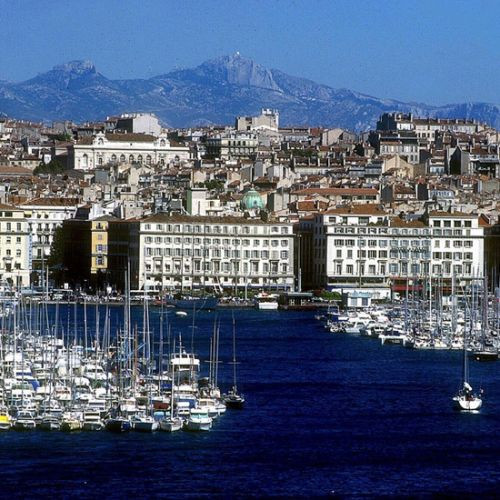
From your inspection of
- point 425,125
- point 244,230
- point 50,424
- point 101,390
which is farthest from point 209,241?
point 425,125

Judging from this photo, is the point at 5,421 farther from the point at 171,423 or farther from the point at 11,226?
the point at 11,226

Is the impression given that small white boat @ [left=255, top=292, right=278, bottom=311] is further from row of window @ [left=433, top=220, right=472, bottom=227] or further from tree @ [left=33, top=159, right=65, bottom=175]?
tree @ [left=33, top=159, right=65, bottom=175]

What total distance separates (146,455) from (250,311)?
42.8 meters

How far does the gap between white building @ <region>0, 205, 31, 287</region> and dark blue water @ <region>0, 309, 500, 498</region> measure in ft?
127

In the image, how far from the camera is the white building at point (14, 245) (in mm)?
86750

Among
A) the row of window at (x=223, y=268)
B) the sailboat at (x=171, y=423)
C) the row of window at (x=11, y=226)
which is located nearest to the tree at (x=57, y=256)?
the row of window at (x=11, y=226)

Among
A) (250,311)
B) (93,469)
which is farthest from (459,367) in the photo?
(250,311)

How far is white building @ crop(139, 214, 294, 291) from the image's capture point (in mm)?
84625

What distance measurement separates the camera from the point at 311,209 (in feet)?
308

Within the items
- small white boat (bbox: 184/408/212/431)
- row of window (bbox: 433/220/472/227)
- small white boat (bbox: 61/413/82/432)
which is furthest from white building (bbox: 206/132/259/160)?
small white boat (bbox: 61/413/82/432)

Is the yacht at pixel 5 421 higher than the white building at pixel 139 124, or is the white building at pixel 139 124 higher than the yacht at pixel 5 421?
the white building at pixel 139 124

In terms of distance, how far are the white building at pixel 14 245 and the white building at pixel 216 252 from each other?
5.47 m

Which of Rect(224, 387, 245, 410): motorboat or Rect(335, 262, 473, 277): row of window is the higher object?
Rect(335, 262, 473, 277): row of window

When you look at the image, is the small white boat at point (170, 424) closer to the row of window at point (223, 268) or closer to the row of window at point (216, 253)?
the row of window at point (223, 268)
